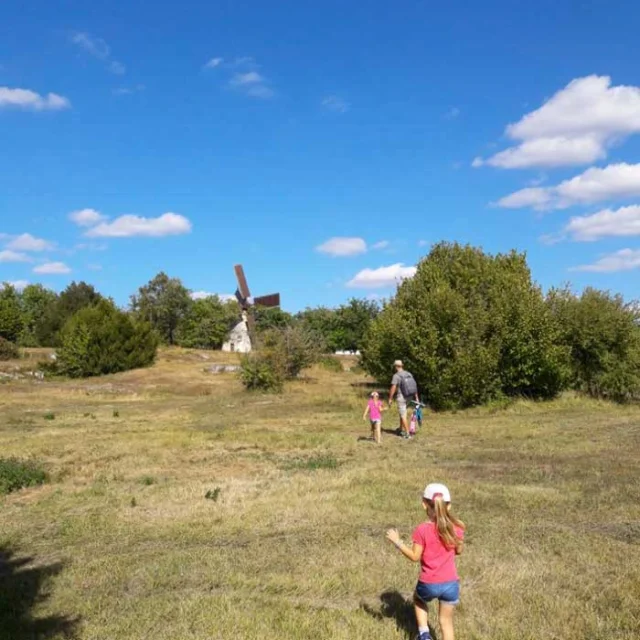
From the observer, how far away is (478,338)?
21.7 meters

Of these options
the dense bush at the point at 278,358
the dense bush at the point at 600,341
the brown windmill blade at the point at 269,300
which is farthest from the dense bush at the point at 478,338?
the brown windmill blade at the point at 269,300

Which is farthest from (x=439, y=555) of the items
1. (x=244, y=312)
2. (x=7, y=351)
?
(x=244, y=312)

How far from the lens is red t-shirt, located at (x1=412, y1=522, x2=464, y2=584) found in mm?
4562

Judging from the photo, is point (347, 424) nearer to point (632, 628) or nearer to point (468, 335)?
point (468, 335)

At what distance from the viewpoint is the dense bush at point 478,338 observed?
2180cm

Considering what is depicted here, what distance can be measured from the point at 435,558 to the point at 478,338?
1778 centimetres

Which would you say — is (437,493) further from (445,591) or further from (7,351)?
(7,351)

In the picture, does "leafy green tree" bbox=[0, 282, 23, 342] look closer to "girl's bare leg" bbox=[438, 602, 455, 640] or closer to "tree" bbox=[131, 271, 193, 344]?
"tree" bbox=[131, 271, 193, 344]

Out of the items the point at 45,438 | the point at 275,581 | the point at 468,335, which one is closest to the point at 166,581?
the point at 275,581

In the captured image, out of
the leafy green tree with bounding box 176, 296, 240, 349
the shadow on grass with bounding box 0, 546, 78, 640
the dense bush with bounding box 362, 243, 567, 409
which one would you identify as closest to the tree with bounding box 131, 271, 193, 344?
the leafy green tree with bounding box 176, 296, 240, 349

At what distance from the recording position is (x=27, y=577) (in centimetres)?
630

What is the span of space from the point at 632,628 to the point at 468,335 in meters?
17.4

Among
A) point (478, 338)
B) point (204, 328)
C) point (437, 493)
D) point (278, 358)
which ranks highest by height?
point (204, 328)

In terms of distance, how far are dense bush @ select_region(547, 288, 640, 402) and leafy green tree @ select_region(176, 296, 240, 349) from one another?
199 ft
